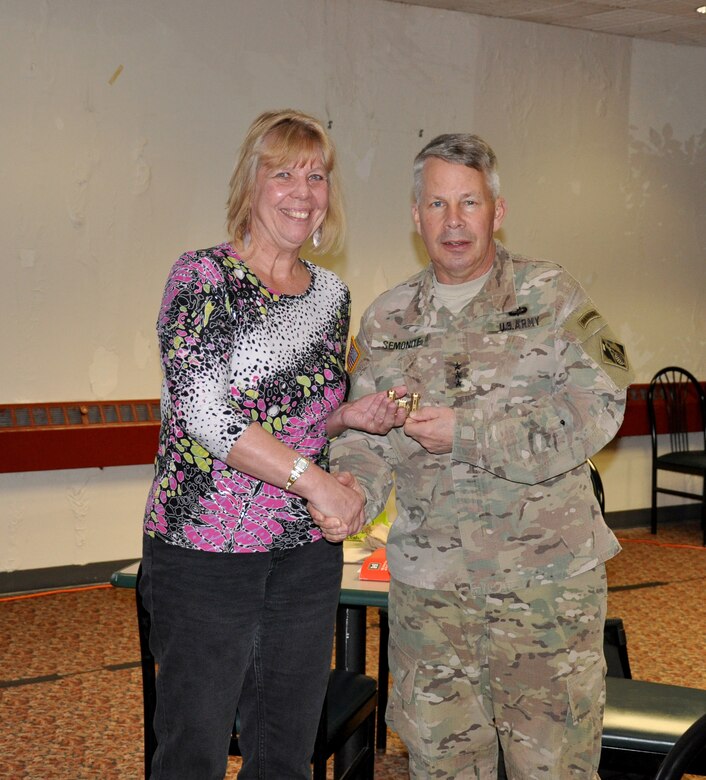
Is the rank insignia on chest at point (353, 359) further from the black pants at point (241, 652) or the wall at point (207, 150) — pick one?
the wall at point (207, 150)

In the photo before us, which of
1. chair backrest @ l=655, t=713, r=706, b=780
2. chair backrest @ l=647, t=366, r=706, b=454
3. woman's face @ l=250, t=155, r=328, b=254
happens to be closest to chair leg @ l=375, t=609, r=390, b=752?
woman's face @ l=250, t=155, r=328, b=254

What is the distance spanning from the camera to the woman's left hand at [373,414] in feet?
6.79

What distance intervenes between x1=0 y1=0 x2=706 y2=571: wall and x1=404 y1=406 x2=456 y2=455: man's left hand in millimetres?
3461

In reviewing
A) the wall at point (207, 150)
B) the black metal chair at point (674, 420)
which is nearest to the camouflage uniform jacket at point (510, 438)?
the wall at point (207, 150)

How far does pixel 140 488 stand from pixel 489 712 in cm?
359

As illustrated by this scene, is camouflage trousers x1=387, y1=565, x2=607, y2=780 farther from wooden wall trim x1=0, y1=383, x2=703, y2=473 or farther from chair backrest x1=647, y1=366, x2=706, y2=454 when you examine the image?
chair backrest x1=647, y1=366, x2=706, y2=454

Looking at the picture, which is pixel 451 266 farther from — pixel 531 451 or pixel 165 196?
pixel 165 196

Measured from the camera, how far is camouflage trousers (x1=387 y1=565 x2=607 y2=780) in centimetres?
203

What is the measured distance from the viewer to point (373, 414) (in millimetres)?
2078

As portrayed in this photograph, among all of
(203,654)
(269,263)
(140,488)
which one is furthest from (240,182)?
(140,488)

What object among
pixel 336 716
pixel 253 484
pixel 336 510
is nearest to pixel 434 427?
pixel 336 510

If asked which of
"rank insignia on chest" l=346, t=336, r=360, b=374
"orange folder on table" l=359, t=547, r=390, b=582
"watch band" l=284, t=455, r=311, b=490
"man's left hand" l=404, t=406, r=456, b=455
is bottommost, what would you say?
"orange folder on table" l=359, t=547, r=390, b=582

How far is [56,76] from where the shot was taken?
4.94m

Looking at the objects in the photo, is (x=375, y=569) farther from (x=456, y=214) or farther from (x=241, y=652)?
(x=456, y=214)
